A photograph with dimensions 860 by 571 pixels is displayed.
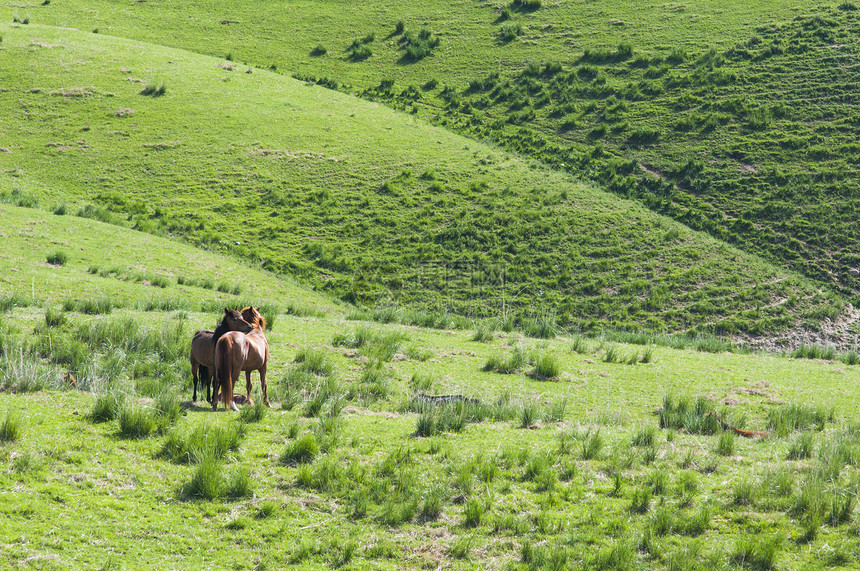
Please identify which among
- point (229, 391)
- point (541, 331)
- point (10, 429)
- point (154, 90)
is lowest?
point (541, 331)

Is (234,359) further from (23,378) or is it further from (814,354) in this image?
(814,354)

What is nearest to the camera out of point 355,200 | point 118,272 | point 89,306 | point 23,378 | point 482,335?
point 23,378

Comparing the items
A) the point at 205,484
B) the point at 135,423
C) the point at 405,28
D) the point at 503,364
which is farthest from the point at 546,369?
the point at 405,28

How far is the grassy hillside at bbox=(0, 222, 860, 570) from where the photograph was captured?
22.8 feet

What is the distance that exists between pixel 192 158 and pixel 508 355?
25.6 metres

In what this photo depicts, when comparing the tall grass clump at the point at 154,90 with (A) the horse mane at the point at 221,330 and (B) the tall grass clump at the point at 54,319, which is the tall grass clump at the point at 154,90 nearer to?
(B) the tall grass clump at the point at 54,319

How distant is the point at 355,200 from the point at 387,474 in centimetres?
2626

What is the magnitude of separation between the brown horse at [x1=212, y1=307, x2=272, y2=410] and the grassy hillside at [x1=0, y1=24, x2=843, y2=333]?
1596 cm

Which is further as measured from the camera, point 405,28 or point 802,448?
point 405,28

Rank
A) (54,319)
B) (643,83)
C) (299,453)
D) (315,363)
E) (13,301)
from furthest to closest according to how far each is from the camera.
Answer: (643,83) → (13,301) → (54,319) → (315,363) → (299,453)

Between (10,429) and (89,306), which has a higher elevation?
(10,429)

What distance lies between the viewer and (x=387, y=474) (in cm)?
870

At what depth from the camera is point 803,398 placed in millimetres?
14859

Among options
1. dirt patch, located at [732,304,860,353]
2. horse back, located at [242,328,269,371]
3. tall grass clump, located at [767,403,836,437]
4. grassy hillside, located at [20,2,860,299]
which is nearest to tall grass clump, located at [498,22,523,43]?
grassy hillside, located at [20,2,860,299]
